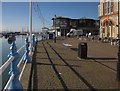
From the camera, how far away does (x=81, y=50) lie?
15539 mm

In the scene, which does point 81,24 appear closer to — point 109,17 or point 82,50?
point 109,17

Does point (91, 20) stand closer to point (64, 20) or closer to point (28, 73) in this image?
point (64, 20)

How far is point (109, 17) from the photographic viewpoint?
55562 millimetres

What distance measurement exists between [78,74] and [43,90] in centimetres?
306

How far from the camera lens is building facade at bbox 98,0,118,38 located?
51344 mm

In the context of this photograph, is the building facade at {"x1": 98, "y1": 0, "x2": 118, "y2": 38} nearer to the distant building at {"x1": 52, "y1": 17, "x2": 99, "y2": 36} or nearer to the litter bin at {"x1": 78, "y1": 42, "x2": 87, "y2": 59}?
the litter bin at {"x1": 78, "y1": 42, "x2": 87, "y2": 59}

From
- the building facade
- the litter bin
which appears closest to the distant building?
the building facade

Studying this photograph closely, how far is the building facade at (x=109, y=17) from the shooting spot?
168 feet

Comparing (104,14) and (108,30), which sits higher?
(104,14)

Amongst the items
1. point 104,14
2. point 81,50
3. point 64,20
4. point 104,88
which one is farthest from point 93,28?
point 104,88

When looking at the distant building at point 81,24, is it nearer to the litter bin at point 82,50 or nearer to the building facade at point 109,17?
the building facade at point 109,17

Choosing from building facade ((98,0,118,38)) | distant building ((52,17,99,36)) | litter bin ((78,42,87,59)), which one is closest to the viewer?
litter bin ((78,42,87,59))

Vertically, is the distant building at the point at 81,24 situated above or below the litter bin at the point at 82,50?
above

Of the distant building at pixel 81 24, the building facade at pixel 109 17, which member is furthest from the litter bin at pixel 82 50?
the distant building at pixel 81 24
